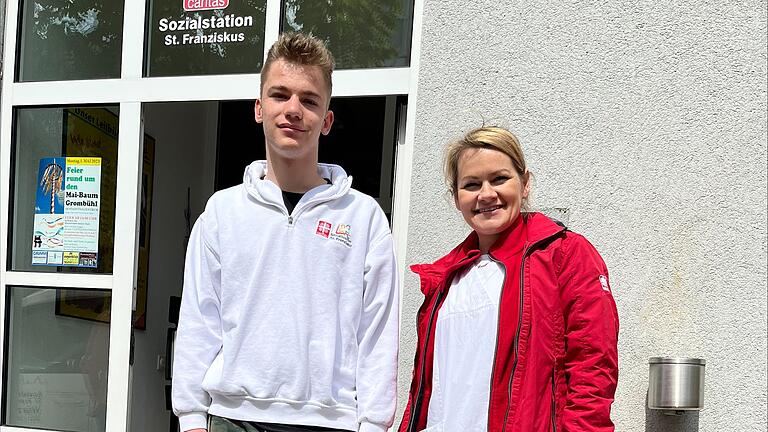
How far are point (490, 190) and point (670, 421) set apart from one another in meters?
1.51

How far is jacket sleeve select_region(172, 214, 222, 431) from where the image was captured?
266cm

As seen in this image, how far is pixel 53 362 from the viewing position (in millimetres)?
5176

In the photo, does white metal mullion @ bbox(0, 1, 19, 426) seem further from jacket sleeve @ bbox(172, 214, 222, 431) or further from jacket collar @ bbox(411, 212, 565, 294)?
jacket collar @ bbox(411, 212, 565, 294)

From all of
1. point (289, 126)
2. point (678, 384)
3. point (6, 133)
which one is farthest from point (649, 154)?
point (6, 133)

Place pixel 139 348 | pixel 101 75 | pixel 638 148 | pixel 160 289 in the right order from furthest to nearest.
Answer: pixel 160 289 < pixel 139 348 < pixel 101 75 < pixel 638 148

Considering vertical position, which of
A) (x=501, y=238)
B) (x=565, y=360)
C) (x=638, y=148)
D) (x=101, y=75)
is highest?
(x=101, y=75)

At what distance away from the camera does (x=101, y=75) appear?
4.94m

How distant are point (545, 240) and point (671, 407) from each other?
120 centimetres

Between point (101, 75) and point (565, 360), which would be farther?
point (101, 75)

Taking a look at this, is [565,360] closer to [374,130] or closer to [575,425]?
[575,425]

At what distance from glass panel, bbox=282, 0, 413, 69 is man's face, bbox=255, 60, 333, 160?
63.7 inches

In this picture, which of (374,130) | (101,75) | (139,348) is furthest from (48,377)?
(374,130)

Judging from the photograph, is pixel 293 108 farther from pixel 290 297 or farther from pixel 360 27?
pixel 360 27

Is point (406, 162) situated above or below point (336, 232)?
above
